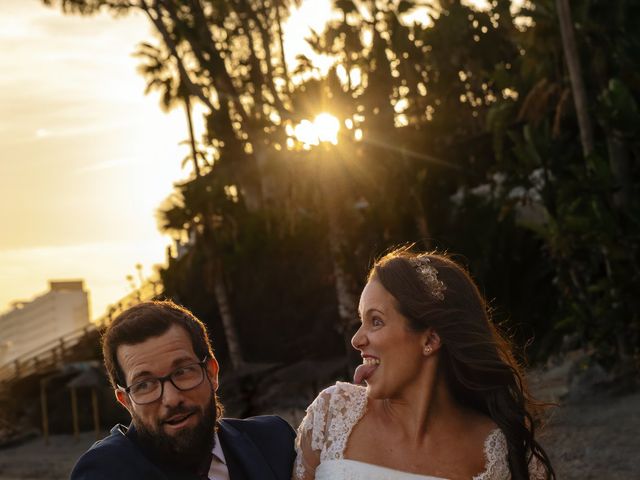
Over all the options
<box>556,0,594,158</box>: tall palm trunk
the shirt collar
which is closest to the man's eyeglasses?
the shirt collar

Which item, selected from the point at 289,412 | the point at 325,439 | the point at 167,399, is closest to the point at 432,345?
the point at 325,439

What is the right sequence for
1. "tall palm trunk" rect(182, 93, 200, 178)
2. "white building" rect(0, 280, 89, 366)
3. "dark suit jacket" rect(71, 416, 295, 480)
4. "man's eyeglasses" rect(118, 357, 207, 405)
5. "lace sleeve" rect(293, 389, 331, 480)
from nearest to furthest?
"dark suit jacket" rect(71, 416, 295, 480) < "man's eyeglasses" rect(118, 357, 207, 405) < "lace sleeve" rect(293, 389, 331, 480) < "tall palm trunk" rect(182, 93, 200, 178) < "white building" rect(0, 280, 89, 366)

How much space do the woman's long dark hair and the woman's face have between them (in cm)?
5

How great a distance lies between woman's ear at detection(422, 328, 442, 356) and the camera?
4.58 metres

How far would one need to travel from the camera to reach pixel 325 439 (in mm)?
4762

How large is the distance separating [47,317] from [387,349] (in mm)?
183388

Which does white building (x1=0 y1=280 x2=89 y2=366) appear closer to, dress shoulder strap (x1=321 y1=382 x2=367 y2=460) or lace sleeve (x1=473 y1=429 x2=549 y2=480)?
dress shoulder strap (x1=321 y1=382 x2=367 y2=460)

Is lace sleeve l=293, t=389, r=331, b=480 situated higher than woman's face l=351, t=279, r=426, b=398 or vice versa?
woman's face l=351, t=279, r=426, b=398

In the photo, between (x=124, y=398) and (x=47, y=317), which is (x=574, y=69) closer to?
(x=124, y=398)

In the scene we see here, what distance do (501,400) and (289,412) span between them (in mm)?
24000

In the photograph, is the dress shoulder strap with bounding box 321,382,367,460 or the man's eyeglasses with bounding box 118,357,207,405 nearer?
the man's eyeglasses with bounding box 118,357,207,405

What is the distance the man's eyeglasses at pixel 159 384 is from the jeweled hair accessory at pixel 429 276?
39.2 inches

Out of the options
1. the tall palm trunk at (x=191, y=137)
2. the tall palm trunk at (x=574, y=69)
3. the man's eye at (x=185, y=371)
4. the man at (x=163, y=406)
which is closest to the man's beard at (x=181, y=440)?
the man at (x=163, y=406)

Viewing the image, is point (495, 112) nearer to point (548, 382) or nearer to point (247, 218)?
point (548, 382)
